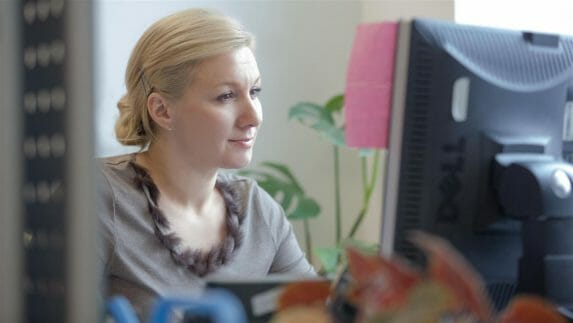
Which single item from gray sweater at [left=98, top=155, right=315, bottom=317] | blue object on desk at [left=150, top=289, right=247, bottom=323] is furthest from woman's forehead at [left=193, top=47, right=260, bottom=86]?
blue object on desk at [left=150, top=289, right=247, bottom=323]

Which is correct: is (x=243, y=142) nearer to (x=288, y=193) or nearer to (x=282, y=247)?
(x=282, y=247)

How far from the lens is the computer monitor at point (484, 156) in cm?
102

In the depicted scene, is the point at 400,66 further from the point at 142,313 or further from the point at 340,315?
the point at 142,313

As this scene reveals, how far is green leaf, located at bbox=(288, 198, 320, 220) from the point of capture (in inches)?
110

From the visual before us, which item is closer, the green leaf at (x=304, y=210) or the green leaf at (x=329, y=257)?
the green leaf at (x=329, y=257)

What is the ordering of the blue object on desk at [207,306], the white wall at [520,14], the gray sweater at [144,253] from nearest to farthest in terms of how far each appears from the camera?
the blue object on desk at [207,306]
the gray sweater at [144,253]
the white wall at [520,14]

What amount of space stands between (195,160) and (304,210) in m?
1.03

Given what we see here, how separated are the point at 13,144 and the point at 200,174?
1.26 m

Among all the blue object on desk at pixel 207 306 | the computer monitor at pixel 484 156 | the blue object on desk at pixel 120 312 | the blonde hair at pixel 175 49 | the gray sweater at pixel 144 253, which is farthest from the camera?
the blonde hair at pixel 175 49

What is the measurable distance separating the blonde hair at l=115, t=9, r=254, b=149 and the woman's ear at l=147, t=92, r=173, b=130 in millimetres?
13

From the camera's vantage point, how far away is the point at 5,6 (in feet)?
1.85

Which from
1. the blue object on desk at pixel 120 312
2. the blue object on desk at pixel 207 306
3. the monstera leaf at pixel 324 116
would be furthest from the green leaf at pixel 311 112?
the blue object on desk at pixel 207 306

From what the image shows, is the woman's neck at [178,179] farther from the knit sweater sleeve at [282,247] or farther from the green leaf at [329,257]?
the green leaf at [329,257]

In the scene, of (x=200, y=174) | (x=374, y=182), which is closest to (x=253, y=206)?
(x=200, y=174)
